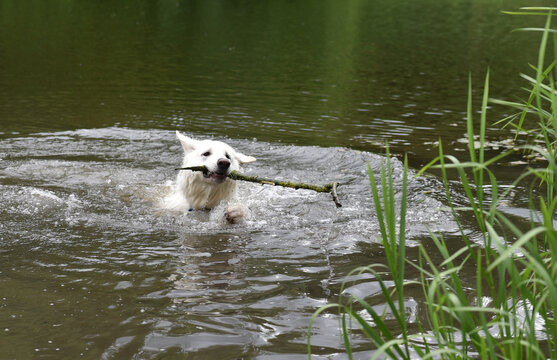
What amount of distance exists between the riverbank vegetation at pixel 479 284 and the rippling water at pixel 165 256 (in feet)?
1.06

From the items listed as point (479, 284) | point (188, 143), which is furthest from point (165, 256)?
point (479, 284)

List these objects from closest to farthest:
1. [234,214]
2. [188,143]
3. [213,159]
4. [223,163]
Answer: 1. [223,163]
2. [213,159]
3. [234,214]
4. [188,143]

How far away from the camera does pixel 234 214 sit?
273 inches

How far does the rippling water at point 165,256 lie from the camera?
425 cm

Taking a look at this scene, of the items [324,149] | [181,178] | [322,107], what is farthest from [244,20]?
[181,178]

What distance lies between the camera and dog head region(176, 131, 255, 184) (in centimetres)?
676

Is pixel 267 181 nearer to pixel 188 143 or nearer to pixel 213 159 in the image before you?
pixel 213 159

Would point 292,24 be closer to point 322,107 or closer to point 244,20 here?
point 244,20

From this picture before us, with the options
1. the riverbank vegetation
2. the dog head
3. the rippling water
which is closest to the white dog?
the dog head

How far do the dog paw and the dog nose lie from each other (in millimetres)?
495

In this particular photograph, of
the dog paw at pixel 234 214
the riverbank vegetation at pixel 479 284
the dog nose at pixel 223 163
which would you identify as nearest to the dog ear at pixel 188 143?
the dog nose at pixel 223 163

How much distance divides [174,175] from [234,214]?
2902 millimetres

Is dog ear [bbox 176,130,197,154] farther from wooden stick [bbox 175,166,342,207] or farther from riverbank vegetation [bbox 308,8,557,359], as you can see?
riverbank vegetation [bbox 308,8,557,359]

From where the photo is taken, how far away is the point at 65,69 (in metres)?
18.8
